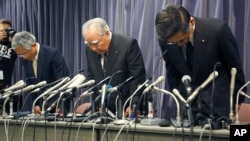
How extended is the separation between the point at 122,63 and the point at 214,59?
79 centimetres

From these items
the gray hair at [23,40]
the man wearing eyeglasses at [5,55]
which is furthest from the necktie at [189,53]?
the man wearing eyeglasses at [5,55]

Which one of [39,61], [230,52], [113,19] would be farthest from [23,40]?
[230,52]

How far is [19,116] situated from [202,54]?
Result: 4.69 ft

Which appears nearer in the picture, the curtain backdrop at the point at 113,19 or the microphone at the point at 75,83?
the microphone at the point at 75,83

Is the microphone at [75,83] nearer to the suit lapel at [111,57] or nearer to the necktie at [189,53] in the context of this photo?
the suit lapel at [111,57]

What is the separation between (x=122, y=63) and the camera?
118 inches

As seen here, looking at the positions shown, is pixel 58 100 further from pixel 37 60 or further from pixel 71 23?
pixel 71 23

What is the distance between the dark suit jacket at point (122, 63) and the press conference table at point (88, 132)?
0.42 m

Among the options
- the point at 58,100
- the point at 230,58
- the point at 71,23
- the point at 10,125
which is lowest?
the point at 10,125

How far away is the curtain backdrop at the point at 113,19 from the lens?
3.44 meters

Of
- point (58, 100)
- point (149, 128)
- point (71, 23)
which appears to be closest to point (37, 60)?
point (58, 100)

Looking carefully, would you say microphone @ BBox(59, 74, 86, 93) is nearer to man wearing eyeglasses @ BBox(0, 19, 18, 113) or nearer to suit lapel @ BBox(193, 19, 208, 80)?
suit lapel @ BBox(193, 19, 208, 80)

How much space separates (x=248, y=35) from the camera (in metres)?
3.34

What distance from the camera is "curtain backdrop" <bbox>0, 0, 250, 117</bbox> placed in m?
3.44
